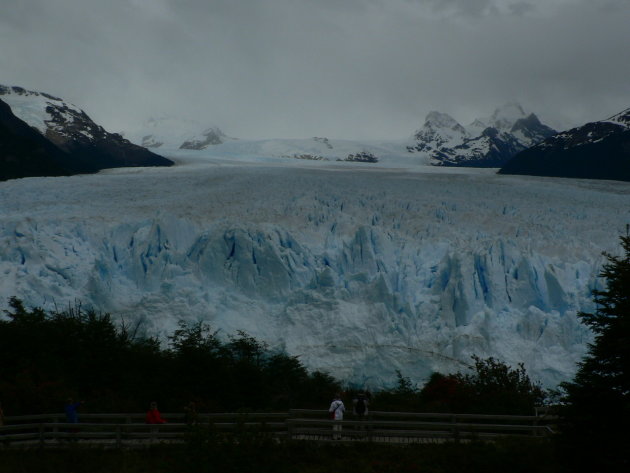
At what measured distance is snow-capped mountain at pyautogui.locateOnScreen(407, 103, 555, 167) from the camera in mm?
112000

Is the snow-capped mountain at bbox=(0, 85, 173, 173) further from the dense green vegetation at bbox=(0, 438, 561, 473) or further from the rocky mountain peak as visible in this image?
the dense green vegetation at bbox=(0, 438, 561, 473)

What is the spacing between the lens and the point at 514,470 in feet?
38.1

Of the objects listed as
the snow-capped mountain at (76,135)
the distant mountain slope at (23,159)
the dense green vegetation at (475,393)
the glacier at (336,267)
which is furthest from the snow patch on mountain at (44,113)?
the dense green vegetation at (475,393)

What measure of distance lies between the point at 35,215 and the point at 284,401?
13582 millimetres

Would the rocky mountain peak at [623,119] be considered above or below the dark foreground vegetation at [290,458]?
above

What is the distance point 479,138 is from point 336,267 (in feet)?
338

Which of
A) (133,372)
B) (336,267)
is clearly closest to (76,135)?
(336,267)

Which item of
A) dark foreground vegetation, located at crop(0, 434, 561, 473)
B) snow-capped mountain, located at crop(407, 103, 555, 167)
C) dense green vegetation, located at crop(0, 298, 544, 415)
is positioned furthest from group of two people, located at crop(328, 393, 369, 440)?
snow-capped mountain, located at crop(407, 103, 555, 167)

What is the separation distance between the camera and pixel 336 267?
2570 centimetres

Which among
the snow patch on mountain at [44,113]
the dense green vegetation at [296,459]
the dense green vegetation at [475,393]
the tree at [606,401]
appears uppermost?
the snow patch on mountain at [44,113]

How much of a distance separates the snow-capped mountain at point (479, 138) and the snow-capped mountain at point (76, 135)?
49.7m

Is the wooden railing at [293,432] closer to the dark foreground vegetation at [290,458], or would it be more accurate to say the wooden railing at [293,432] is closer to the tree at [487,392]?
the dark foreground vegetation at [290,458]

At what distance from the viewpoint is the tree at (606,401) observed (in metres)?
9.53

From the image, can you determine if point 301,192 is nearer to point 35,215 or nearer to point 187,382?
point 35,215
